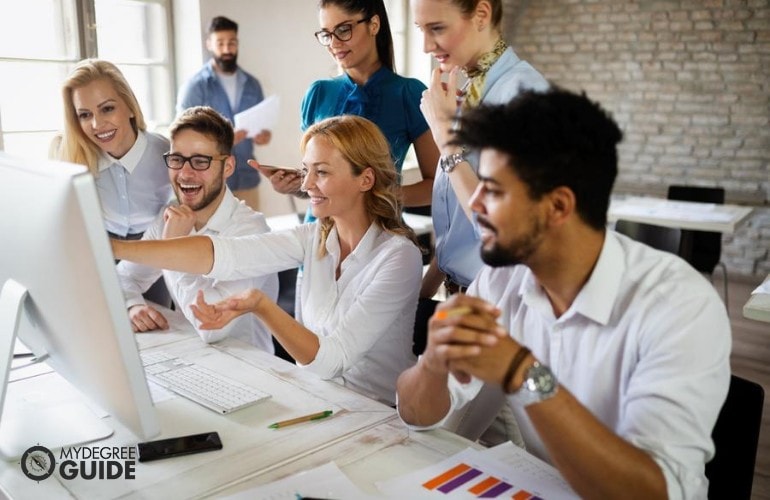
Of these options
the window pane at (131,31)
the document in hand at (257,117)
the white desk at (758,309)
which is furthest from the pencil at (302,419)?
the window pane at (131,31)

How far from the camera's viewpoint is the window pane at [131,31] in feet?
14.2

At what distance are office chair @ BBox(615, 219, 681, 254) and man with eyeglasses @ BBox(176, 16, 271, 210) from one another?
2089 mm

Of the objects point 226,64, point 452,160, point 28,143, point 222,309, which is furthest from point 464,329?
point 226,64

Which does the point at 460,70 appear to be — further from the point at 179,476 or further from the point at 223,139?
the point at 179,476

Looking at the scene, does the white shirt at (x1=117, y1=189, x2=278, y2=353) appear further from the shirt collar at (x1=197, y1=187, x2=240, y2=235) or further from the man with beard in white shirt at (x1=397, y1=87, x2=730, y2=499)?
the man with beard in white shirt at (x1=397, y1=87, x2=730, y2=499)

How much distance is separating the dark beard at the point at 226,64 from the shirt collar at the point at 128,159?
2.39m

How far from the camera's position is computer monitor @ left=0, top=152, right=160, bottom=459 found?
0.89m

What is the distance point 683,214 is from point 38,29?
12.7 feet

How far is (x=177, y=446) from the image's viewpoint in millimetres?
1278

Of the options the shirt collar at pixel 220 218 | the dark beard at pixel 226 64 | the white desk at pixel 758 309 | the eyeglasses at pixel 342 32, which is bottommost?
the white desk at pixel 758 309

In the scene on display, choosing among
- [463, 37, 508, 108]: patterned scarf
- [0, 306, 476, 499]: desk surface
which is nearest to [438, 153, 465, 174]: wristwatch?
[463, 37, 508, 108]: patterned scarf

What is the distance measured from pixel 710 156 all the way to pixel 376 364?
505cm

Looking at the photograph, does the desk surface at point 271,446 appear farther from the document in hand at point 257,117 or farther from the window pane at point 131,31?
the window pane at point 131,31

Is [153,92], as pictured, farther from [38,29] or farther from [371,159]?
[371,159]
